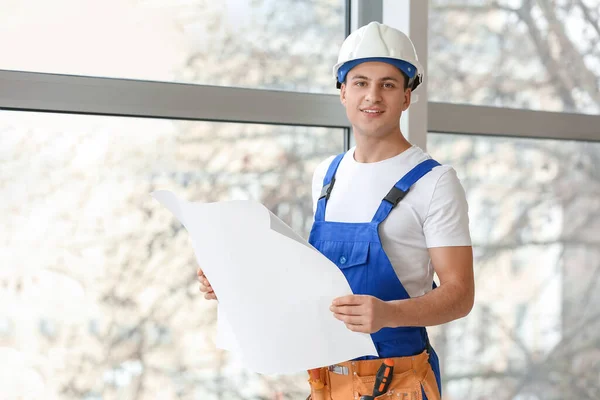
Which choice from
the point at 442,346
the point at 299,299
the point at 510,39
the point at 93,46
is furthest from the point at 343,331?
the point at 510,39

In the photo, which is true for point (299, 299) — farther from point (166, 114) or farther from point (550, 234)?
point (550, 234)

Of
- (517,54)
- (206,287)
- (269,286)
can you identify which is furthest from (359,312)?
(517,54)

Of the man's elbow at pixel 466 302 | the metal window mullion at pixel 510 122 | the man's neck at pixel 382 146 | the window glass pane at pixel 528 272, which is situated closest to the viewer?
the man's elbow at pixel 466 302

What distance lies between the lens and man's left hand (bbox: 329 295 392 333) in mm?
1269

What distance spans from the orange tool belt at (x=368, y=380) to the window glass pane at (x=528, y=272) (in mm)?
963

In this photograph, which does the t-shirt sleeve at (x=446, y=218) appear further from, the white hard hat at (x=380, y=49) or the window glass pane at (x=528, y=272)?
the window glass pane at (x=528, y=272)

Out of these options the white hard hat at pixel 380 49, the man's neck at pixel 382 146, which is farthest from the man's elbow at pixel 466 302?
the white hard hat at pixel 380 49

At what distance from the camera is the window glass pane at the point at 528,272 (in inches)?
99.7

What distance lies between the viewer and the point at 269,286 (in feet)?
4.32

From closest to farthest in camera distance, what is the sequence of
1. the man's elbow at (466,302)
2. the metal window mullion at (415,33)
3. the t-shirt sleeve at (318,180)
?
the man's elbow at (466,302), the t-shirt sleeve at (318,180), the metal window mullion at (415,33)

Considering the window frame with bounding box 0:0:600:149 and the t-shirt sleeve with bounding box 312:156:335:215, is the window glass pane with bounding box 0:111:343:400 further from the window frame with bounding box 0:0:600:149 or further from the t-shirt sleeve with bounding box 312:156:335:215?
the t-shirt sleeve with bounding box 312:156:335:215

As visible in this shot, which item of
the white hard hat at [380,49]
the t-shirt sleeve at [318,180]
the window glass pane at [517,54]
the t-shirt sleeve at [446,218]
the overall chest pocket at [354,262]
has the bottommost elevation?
the overall chest pocket at [354,262]

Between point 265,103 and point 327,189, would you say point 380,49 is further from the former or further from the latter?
point 265,103

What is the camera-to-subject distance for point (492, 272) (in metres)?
2.59
